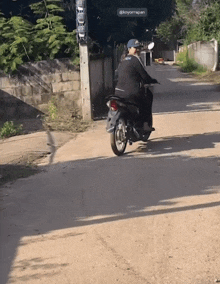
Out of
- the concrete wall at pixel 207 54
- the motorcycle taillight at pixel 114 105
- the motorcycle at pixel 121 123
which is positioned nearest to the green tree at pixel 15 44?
the motorcycle at pixel 121 123

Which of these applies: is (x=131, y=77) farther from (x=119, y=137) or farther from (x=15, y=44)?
(x=15, y=44)

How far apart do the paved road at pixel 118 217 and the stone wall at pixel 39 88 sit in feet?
12.8

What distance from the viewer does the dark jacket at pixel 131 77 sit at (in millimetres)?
9852

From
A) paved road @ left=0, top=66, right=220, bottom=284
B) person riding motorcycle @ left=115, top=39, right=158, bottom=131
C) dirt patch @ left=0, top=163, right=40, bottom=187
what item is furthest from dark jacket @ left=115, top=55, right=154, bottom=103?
dirt patch @ left=0, top=163, right=40, bottom=187

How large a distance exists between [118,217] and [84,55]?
7.96m

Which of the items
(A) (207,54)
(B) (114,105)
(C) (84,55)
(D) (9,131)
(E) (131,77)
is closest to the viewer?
(B) (114,105)

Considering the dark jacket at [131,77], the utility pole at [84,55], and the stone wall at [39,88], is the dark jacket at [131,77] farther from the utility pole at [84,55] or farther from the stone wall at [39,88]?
the stone wall at [39,88]

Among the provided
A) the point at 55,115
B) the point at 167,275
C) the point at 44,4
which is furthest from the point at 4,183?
the point at 44,4

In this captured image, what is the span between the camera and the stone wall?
14297mm

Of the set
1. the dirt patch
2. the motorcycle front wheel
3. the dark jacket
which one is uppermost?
the dark jacket

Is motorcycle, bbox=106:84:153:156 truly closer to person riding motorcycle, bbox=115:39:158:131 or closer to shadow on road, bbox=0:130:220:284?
person riding motorcycle, bbox=115:39:158:131

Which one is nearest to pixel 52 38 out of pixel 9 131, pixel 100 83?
pixel 9 131

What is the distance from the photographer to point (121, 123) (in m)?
9.64

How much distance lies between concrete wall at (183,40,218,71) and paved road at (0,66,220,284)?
20.6 meters
